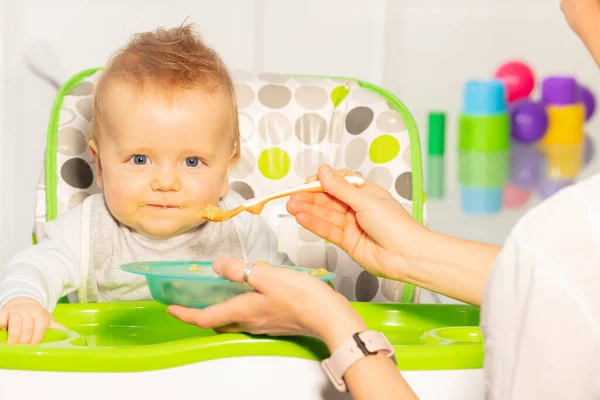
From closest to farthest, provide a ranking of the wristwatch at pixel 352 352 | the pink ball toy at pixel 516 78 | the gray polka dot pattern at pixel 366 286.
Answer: the wristwatch at pixel 352 352
the gray polka dot pattern at pixel 366 286
the pink ball toy at pixel 516 78

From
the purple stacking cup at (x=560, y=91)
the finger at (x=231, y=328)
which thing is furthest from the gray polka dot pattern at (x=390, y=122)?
the purple stacking cup at (x=560, y=91)

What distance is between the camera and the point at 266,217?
136cm

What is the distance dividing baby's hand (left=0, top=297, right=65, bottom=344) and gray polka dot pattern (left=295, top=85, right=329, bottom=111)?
1.98ft

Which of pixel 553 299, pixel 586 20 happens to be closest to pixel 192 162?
pixel 586 20

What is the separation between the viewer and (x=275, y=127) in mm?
1388

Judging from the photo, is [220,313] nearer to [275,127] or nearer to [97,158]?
[97,158]

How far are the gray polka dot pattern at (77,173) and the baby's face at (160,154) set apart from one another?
Answer: 13 cm

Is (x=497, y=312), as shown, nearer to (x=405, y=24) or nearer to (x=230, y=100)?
(x=230, y=100)

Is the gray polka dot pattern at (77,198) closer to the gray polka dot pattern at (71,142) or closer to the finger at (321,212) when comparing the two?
the gray polka dot pattern at (71,142)

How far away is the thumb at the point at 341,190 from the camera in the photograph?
105 centimetres

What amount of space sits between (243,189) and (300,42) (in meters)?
1.39

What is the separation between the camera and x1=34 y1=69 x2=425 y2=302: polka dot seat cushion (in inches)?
50.6

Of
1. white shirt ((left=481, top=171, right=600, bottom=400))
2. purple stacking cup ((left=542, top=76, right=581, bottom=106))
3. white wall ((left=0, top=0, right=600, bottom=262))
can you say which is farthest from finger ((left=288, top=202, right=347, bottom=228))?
purple stacking cup ((left=542, top=76, right=581, bottom=106))

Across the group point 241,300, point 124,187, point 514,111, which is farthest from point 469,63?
point 241,300
